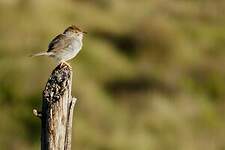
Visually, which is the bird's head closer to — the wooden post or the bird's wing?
the bird's wing

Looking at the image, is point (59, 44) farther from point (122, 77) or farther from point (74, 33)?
point (122, 77)

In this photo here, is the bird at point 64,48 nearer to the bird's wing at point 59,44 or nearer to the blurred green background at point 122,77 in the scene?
the bird's wing at point 59,44

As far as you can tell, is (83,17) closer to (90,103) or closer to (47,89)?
(90,103)

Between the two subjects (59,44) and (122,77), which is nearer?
(59,44)

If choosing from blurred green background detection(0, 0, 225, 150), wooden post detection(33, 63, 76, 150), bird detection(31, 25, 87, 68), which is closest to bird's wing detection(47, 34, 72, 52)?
bird detection(31, 25, 87, 68)

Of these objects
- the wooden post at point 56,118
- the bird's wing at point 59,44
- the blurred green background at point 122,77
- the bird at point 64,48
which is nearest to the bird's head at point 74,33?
the bird at point 64,48

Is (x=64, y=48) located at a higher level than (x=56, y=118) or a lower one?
higher

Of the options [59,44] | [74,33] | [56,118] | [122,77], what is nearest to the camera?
[56,118]

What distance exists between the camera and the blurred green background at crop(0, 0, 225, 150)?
1548 centimetres

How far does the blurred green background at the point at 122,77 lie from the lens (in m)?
15.5

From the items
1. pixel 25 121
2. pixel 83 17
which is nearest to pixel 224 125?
pixel 25 121

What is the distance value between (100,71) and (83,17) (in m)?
4.81

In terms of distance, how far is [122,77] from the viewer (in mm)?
18422

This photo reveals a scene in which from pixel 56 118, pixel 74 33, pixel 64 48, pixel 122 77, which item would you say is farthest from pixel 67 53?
pixel 122 77
